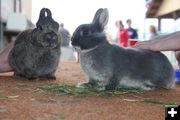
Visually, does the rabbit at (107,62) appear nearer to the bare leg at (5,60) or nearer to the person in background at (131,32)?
the bare leg at (5,60)

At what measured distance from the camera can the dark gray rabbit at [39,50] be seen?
3793mm

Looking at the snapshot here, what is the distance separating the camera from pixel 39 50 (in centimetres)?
390

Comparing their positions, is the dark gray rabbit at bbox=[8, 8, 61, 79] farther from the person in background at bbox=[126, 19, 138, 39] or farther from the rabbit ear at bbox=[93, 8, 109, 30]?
the person in background at bbox=[126, 19, 138, 39]

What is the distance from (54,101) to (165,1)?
14.8 metres

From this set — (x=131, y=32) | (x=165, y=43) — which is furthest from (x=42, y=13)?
(x=131, y=32)

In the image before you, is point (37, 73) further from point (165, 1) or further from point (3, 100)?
point (165, 1)

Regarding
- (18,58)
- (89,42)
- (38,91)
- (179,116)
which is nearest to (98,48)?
(89,42)

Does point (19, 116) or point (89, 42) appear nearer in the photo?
point (19, 116)

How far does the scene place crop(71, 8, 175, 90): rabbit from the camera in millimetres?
3131

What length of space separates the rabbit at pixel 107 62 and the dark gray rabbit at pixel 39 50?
654 millimetres

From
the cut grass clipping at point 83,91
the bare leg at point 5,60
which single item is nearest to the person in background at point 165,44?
the cut grass clipping at point 83,91

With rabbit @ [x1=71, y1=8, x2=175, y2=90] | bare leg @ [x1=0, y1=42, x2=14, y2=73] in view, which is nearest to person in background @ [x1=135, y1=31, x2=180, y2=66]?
rabbit @ [x1=71, y1=8, x2=175, y2=90]

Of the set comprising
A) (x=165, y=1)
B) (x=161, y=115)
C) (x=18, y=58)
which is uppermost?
(x=165, y=1)

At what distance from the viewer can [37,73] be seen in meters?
3.92
